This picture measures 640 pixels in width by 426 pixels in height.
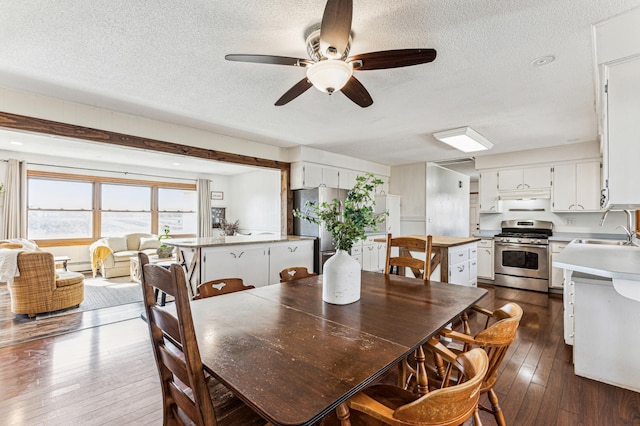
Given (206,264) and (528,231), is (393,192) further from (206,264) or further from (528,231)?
(206,264)

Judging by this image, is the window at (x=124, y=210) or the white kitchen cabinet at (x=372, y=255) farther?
the window at (x=124, y=210)

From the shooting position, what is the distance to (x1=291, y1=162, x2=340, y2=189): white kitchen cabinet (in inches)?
196

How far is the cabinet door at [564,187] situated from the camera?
4691 mm

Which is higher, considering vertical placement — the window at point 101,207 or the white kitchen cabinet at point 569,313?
the window at point 101,207

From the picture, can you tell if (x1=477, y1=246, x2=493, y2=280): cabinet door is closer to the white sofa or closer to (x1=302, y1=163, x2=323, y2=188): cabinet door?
(x1=302, y1=163, x2=323, y2=188): cabinet door

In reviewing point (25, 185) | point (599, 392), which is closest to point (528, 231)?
point (599, 392)

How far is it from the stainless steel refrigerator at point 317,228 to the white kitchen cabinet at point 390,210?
1.07 meters

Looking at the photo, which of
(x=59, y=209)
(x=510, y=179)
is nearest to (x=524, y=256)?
(x=510, y=179)

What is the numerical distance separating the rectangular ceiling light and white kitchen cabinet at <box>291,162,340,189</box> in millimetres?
1979

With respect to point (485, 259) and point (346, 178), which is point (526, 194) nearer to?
point (485, 259)

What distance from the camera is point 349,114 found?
11.1ft

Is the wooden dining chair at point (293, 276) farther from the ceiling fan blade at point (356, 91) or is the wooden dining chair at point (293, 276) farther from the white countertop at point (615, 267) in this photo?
the white countertop at point (615, 267)

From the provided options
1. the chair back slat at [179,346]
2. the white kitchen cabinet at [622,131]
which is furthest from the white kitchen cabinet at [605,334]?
the chair back slat at [179,346]

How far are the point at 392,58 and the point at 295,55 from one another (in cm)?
78
